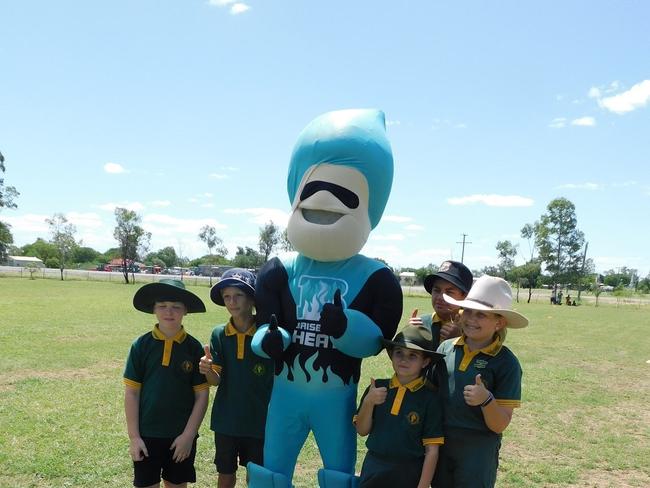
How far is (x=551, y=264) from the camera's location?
1973 inches

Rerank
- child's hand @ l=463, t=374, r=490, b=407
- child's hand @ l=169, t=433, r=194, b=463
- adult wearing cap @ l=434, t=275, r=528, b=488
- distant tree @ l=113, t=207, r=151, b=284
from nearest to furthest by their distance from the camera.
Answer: child's hand @ l=463, t=374, r=490, b=407
adult wearing cap @ l=434, t=275, r=528, b=488
child's hand @ l=169, t=433, r=194, b=463
distant tree @ l=113, t=207, r=151, b=284

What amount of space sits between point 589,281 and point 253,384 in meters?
52.8

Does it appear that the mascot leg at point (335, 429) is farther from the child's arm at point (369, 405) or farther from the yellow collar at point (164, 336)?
the yellow collar at point (164, 336)

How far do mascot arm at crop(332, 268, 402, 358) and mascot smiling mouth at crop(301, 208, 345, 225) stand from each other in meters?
0.41

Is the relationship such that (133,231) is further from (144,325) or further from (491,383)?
(491,383)

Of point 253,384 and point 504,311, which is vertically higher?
point 504,311

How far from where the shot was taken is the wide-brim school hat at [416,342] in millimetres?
2664

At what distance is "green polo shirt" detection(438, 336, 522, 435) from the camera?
263cm

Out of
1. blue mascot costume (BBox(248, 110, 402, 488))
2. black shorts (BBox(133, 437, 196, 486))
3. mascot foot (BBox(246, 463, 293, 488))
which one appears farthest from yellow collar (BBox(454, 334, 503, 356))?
black shorts (BBox(133, 437, 196, 486))

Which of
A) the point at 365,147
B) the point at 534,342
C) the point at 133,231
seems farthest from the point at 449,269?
the point at 133,231

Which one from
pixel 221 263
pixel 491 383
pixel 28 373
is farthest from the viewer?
pixel 221 263

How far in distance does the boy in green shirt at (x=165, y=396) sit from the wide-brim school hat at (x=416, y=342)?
1.26 m

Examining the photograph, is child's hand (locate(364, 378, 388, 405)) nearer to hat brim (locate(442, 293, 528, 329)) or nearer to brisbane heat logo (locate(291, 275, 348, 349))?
brisbane heat logo (locate(291, 275, 348, 349))

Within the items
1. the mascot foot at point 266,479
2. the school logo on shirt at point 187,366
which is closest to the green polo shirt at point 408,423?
the mascot foot at point 266,479
